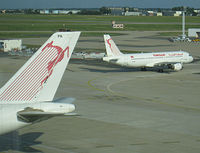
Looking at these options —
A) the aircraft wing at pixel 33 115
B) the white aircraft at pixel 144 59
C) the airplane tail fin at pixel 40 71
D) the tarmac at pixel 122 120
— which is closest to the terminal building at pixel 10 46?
the tarmac at pixel 122 120

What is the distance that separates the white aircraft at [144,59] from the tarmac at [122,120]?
273 cm

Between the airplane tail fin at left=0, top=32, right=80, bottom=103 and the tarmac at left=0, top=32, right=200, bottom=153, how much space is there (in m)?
6.42

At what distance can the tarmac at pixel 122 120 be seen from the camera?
29547 millimetres

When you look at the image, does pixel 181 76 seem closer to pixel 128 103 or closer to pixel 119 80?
pixel 119 80

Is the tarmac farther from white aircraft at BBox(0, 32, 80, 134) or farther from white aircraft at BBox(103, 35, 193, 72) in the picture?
white aircraft at BBox(0, 32, 80, 134)

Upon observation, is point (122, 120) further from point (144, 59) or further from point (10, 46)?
point (10, 46)

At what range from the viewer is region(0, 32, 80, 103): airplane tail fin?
2233 centimetres

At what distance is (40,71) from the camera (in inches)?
883

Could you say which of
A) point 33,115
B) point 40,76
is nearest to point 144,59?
point 40,76

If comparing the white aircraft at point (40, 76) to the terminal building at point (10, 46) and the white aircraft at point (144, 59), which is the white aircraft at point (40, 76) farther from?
the terminal building at point (10, 46)

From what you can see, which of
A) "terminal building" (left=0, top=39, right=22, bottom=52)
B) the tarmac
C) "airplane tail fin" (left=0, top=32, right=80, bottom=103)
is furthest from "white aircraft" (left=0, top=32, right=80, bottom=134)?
"terminal building" (left=0, top=39, right=22, bottom=52)

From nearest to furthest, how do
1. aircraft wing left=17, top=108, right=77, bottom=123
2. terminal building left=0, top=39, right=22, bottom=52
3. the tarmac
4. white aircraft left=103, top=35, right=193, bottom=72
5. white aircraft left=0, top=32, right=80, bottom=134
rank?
aircraft wing left=17, top=108, right=77, bottom=123 < white aircraft left=0, top=32, right=80, bottom=134 < the tarmac < white aircraft left=103, top=35, right=193, bottom=72 < terminal building left=0, top=39, right=22, bottom=52

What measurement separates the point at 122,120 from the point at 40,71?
646 inches

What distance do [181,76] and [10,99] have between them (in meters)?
47.5
